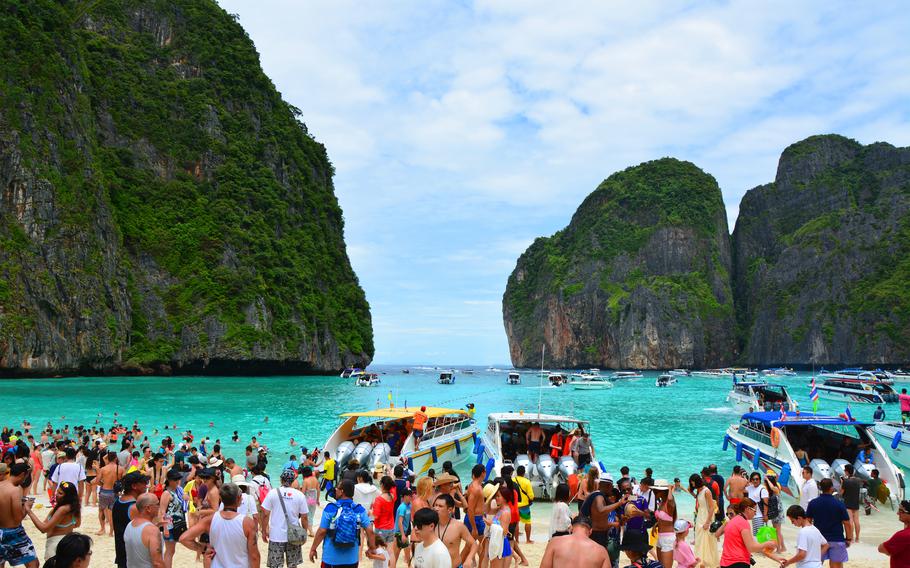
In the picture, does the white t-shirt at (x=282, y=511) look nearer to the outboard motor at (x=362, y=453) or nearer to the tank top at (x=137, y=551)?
the tank top at (x=137, y=551)

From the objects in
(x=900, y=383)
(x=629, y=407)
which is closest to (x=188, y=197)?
(x=629, y=407)

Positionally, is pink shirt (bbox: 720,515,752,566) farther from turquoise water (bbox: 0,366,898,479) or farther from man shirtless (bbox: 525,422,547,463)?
turquoise water (bbox: 0,366,898,479)

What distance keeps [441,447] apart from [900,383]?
79.9 m

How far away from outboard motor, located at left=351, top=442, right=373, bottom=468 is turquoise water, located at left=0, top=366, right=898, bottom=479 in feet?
18.2

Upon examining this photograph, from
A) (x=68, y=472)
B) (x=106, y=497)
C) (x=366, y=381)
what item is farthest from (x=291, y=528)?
(x=366, y=381)

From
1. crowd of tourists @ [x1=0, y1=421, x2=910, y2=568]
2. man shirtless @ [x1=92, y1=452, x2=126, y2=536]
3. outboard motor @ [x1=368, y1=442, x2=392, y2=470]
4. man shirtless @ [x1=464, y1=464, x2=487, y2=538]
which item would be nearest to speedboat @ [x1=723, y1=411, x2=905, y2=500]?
crowd of tourists @ [x1=0, y1=421, x2=910, y2=568]

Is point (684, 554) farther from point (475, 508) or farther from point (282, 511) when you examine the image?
point (282, 511)

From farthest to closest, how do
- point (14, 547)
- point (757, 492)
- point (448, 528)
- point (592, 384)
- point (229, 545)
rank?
point (592, 384), point (757, 492), point (14, 547), point (448, 528), point (229, 545)

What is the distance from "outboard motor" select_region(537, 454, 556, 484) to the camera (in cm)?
1562

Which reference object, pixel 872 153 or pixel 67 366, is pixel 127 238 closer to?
pixel 67 366

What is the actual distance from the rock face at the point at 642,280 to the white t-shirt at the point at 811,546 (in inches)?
5382

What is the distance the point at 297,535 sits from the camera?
7582 mm

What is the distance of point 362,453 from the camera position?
56.1 feet

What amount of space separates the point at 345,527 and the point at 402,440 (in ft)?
44.2
